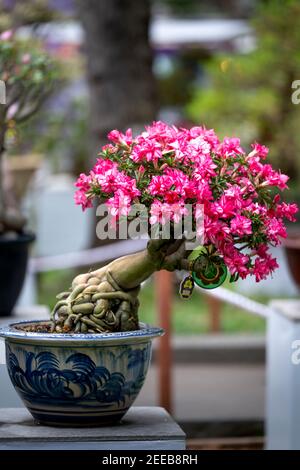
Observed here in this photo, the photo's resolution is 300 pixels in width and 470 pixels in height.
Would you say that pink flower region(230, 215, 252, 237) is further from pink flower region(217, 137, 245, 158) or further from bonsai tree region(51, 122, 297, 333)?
pink flower region(217, 137, 245, 158)

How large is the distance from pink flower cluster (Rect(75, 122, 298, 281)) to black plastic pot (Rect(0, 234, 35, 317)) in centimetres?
195

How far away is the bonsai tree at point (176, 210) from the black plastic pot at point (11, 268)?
1855 millimetres

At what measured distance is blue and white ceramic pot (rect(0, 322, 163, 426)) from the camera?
338cm

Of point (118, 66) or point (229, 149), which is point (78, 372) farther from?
point (118, 66)

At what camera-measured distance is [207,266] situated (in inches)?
138

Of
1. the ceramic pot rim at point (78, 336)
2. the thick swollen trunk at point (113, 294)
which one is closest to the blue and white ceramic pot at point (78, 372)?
the ceramic pot rim at point (78, 336)

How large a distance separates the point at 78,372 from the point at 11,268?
7.09 ft

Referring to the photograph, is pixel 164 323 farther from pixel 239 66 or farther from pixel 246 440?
pixel 239 66

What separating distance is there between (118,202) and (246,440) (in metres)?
3.27

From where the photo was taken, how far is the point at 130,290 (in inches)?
142

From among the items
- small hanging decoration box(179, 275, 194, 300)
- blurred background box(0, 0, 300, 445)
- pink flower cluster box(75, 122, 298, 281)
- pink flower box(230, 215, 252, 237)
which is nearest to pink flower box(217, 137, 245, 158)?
pink flower cluster box(75, 122, 298, 281)

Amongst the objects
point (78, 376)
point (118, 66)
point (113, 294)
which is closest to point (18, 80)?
point (113, 294)

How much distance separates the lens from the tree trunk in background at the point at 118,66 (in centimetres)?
992

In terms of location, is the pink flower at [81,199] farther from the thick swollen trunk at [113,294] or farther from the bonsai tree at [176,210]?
the thick swollen trunk at [113,294]
